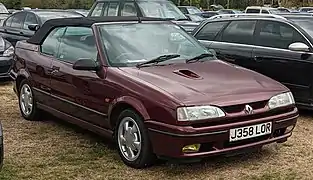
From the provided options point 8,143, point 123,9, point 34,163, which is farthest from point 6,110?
point 123,9

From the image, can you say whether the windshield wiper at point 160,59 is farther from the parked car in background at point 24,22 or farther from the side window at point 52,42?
the parked car in background at point 24,22

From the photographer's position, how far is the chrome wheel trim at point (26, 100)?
7375 millimetres

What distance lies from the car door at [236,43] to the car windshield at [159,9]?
17.1ft

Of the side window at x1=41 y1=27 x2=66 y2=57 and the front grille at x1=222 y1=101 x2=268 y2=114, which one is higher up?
the side window at x1=41 y1=27 x2=66 y2=57

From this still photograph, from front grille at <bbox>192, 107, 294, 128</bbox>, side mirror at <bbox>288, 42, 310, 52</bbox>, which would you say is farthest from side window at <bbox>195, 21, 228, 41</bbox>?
front grille at <bbox>192, 107, 294, 128</bbox>

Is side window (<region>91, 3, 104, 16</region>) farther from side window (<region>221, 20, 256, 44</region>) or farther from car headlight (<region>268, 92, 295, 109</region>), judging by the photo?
car headlight (<region>268, 92, 295, 109</region>)

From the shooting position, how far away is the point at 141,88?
5.22 meters

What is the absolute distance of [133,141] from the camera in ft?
17.6

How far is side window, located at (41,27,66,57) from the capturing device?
22.6 ft

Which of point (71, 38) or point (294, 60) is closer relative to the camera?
point (71, 38)

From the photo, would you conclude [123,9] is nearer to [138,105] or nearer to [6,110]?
[6,110]

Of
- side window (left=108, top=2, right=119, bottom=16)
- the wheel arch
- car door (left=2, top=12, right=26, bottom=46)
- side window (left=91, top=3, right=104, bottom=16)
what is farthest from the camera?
side window (left=91, top=3, right=104, bottom=16)

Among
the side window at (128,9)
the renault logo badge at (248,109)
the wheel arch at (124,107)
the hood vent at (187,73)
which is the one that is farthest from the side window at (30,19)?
the renault logo badge at (248,109)

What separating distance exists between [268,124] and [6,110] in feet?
14.4
